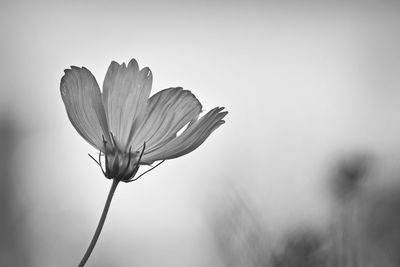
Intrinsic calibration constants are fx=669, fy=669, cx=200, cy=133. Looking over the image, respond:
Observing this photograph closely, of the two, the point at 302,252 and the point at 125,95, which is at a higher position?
the point at 125,95

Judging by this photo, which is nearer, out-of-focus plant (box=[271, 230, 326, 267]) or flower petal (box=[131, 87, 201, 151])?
out-of-focus plant (box=[271, 230, 326, 267])

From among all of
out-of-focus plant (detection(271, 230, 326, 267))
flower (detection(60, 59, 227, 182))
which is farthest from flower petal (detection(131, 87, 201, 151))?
out-of-focus plant (detection(271, 230, 326, 267))

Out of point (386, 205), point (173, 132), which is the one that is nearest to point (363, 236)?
point (386, 205)

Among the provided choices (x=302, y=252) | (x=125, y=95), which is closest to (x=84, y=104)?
(x=125, y=95)

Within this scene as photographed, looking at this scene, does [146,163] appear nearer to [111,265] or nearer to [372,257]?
[111,265]

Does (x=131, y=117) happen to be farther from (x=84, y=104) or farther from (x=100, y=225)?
(x=100, y=225)

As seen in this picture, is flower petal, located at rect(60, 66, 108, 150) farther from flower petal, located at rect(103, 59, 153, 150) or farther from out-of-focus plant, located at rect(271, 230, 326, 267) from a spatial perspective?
out-of-focus plant, located at rect(271, 230, 326, 267)

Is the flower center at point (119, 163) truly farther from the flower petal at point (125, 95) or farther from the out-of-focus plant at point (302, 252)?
the out-of-focus plant at point (302, 252)

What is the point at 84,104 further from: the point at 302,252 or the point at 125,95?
the point at 302,252

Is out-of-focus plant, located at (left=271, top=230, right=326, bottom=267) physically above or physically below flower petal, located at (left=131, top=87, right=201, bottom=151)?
below

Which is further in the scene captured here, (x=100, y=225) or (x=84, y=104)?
(x=84, y=104)
